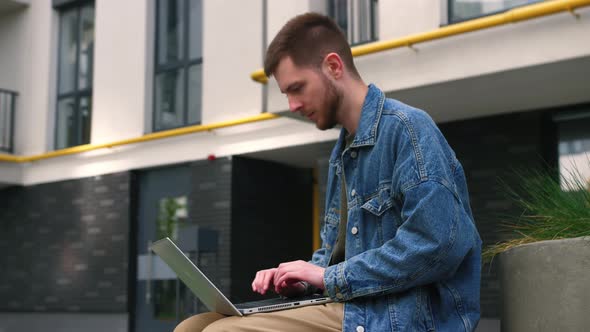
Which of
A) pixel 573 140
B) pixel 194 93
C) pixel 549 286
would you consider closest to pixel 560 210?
pixel 549 286

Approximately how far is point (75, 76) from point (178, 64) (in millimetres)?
2174

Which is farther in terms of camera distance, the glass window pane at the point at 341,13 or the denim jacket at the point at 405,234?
the glass window pane at the point at 341,13

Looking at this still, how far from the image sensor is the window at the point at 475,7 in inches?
255

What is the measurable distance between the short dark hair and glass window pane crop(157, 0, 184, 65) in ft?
27.1

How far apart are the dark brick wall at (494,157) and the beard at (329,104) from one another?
5.46 metres

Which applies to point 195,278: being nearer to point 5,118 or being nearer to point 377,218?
point 377,218

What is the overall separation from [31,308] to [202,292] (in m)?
10.2

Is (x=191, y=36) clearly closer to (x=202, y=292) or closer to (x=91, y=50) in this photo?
(x=91, y=50)

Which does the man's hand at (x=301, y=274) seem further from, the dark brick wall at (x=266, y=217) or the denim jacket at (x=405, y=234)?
the dark brick wall at (x=266, y=217)

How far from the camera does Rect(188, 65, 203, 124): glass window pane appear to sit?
9.94 m

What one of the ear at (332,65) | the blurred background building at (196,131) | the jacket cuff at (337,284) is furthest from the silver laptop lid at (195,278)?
the blurred background building at (196,131)

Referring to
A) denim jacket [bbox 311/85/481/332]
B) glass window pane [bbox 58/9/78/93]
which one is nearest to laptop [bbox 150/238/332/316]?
denim jacket [bbox 311/85/481/332]

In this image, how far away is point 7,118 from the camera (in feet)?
39.0

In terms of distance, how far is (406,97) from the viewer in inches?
269
